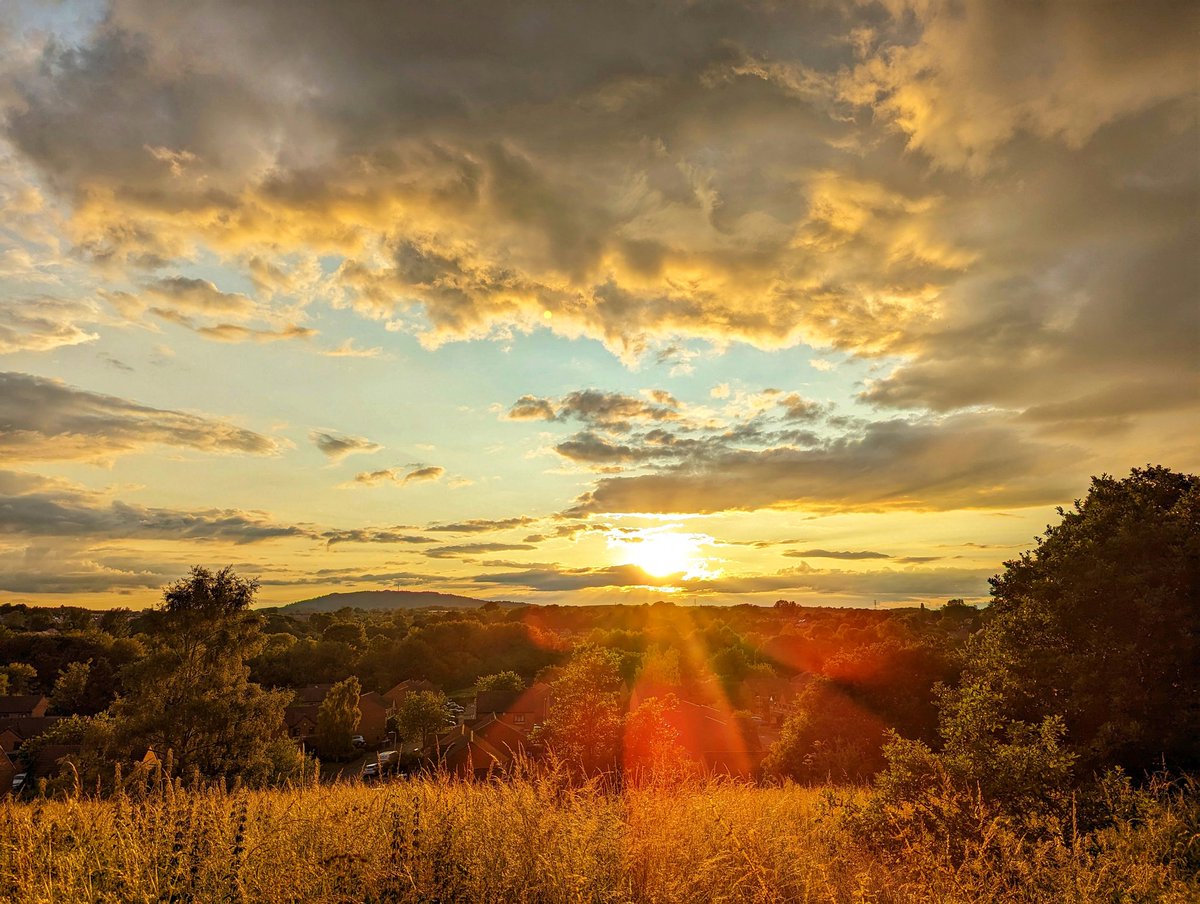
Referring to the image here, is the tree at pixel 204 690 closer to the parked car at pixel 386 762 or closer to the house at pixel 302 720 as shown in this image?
the parked car at pixel 386 762

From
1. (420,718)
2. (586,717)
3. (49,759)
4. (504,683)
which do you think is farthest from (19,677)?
(586,717)

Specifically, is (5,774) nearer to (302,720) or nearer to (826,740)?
(302,720)

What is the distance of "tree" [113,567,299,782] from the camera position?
23203 millimetres

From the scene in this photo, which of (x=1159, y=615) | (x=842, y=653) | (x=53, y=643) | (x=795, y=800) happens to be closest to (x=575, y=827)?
(x=795, y=800)

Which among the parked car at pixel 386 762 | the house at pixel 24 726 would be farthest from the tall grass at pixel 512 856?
the house at pixel 24 726

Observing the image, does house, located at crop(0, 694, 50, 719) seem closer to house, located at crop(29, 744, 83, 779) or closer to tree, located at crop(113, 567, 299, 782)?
house, located at crop(29, 744, 83, 779)

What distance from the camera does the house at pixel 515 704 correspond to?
42.7 meters

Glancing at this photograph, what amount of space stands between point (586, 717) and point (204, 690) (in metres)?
15.3

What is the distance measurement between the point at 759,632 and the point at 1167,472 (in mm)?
77464

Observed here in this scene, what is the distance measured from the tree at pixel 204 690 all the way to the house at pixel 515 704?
18582 mm

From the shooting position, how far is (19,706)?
48219mm

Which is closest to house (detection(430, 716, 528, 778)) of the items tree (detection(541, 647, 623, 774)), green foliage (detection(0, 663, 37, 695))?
tree (detection(541, 647, 623, 774))

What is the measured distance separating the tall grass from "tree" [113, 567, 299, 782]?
1880 centimetres

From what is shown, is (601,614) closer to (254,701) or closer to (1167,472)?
(254,701)
